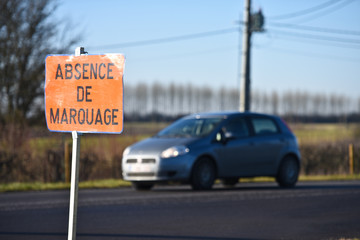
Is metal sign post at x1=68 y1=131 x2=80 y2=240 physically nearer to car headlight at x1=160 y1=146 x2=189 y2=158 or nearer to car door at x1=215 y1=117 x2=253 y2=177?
car headlight at x1=160 y1=146 x2=189 y2=158

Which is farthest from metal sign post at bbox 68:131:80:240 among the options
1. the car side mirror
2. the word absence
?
the car side mirror

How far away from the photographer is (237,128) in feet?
52.2

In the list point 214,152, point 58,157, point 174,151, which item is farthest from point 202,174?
point 58,157

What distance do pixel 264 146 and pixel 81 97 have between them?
36.4 feet

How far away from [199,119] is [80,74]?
1056 cm

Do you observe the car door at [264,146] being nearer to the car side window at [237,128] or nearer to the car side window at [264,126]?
the car side window at [264,126]

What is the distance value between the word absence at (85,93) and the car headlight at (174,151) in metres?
8.86

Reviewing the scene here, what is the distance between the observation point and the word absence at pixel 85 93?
17.4 feet

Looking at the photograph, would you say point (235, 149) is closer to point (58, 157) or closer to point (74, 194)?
point (58, 157)

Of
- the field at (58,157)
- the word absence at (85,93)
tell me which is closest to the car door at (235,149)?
the field at (58,157)

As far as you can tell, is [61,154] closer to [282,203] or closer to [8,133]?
[8,133]

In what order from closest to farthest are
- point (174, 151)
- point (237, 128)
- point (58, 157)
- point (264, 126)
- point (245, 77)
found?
point (174, 151) < point (237, 128) < point (264, 126) < point (58, 157) < point (245, 77)

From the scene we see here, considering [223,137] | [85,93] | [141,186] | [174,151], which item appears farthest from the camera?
[223,137]

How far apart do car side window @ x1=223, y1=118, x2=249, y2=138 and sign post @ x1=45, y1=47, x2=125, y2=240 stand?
33.3ft
